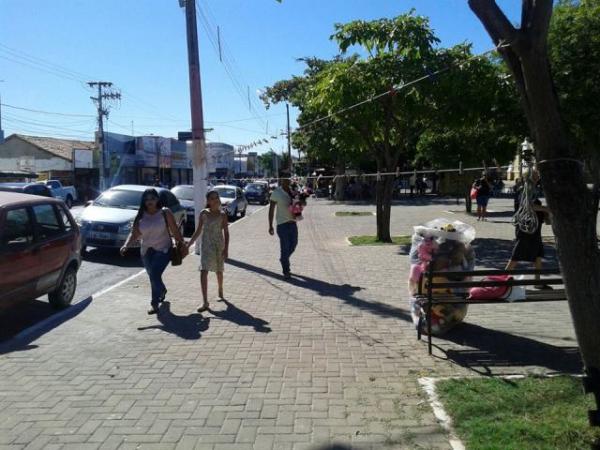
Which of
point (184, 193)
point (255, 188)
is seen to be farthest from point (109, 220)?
point (255, 188)

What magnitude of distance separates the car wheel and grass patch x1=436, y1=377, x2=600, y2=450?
5.37m

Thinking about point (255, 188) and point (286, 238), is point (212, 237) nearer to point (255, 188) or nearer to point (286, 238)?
point (286, 238)

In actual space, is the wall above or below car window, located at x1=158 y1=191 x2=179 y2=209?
above

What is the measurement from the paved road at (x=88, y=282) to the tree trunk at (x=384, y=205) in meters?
5.85

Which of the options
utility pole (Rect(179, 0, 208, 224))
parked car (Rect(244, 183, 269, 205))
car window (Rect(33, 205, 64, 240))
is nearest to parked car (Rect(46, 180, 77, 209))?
parked car (Rect(244, 183, 269, 205))

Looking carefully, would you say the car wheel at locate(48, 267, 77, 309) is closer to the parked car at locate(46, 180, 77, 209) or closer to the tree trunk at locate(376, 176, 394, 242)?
the tree trunk at locate(376, 176, 394, 242)

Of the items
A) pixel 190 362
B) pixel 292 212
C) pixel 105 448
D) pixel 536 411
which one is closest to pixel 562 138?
pixel 536 411

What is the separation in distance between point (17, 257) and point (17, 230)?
373mm

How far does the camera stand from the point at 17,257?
7059 mm

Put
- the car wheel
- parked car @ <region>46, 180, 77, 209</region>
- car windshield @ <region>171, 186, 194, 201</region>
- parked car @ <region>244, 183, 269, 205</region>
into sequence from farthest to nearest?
parked car @ <region>244, 183, 269, 205</region> < parked car @ <region>46, 180, 77, 209</region> < car windshield @ <region>171, 186, 194, 201</region> < the car wheel

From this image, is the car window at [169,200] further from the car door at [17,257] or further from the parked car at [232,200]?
the parked car at [232,200]

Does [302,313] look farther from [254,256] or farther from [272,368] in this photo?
[254,256]

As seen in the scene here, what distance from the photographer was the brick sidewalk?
4215 mm

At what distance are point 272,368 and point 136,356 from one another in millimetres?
1402
